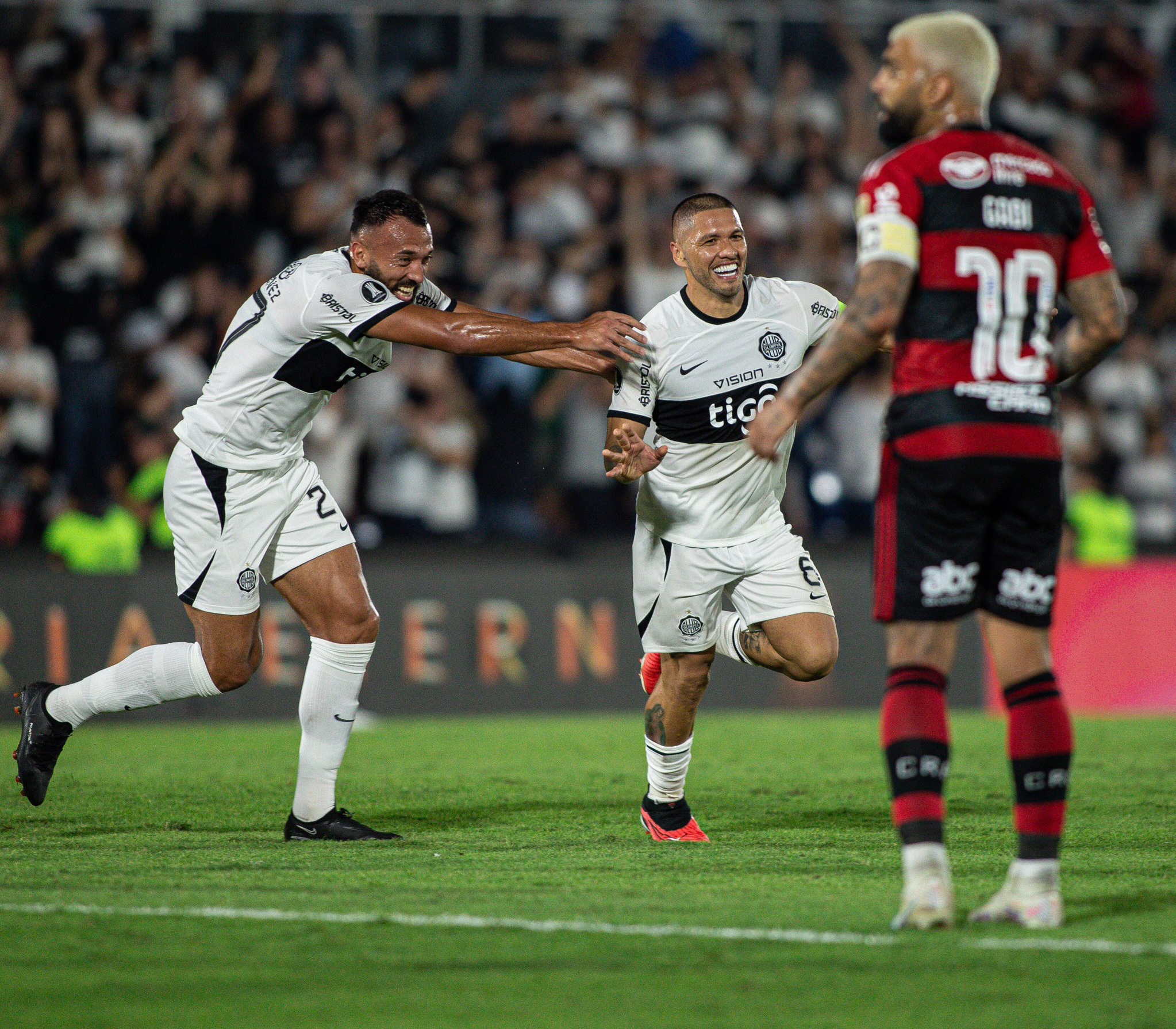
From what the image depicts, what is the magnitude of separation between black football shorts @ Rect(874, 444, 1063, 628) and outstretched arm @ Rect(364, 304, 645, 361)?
1956 millimetres

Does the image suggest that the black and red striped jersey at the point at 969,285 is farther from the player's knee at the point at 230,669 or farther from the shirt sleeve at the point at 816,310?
the player's knee at the point at 230,669

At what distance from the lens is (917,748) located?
4566 millimetres

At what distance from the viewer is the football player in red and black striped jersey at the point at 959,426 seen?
4.59 meters

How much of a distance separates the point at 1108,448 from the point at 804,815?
8827 mm

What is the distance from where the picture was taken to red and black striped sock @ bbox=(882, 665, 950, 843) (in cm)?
452

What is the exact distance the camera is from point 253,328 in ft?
22.4

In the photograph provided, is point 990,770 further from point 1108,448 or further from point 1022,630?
point 1108,448

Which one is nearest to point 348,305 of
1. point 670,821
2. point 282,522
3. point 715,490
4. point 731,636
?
point 282,522

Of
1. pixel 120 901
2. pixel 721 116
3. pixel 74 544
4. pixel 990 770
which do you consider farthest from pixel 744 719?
pixel 120 901

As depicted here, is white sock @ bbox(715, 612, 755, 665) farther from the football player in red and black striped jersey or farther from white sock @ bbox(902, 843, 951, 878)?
white sock @ bbox(902, 843, 951, 878)

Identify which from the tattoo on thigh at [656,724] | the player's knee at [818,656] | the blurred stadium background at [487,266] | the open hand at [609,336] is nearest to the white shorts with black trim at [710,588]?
the player's knee at [818,656]

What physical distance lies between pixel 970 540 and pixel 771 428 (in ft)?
2.02

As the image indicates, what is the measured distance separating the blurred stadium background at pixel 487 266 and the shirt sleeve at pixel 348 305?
6274 millimetres

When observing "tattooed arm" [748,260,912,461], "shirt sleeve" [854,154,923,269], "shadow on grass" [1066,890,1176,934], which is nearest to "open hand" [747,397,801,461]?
"tattooed arm" [748,260,912,461]
